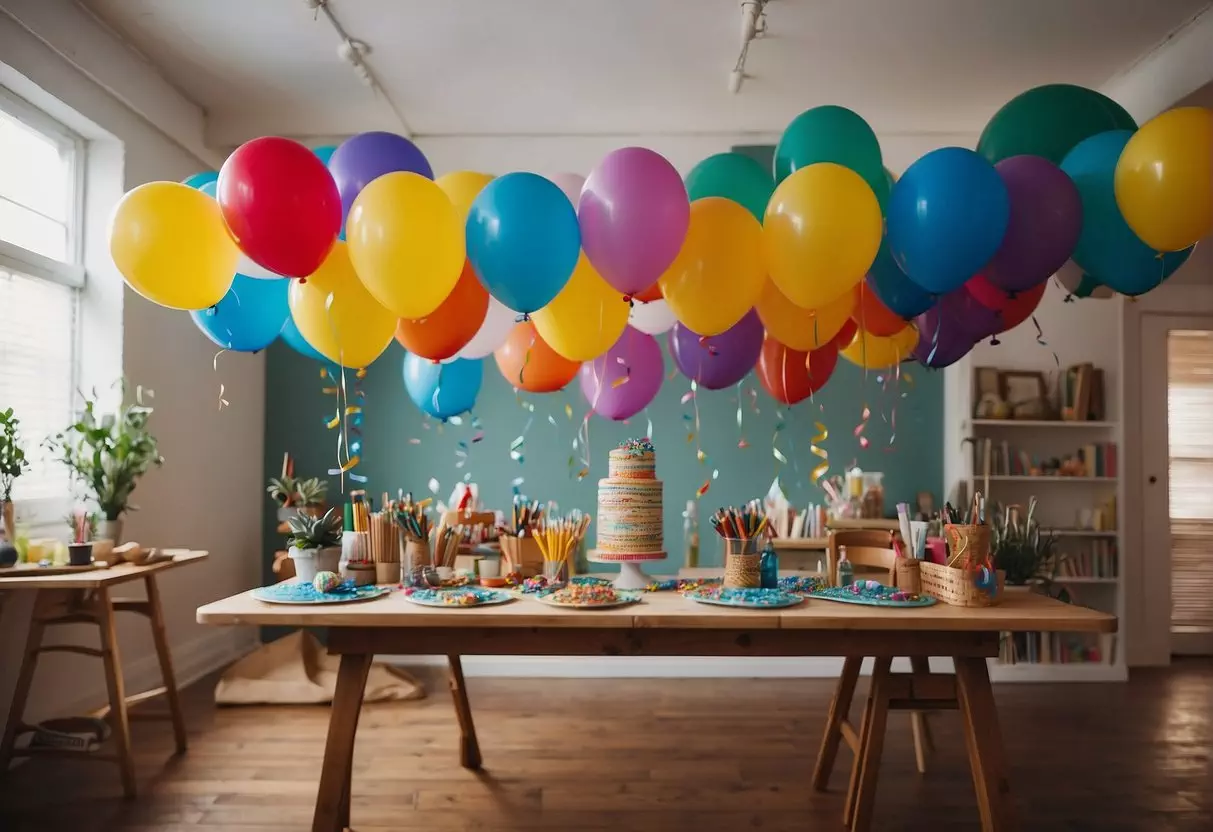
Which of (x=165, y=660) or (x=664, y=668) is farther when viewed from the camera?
(x=664, y=668)

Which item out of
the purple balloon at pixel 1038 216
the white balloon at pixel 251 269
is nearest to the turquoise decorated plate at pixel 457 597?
the white balloon at pixel 251 269

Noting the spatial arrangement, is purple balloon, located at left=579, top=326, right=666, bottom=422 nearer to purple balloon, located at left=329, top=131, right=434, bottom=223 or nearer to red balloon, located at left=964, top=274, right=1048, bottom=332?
purple balloon, located at left=329, top=131, right=434, bottom=223

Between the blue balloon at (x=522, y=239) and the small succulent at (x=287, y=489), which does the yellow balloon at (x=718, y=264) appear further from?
the small succulent at (x=287, y=489)

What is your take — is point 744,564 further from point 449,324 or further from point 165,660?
point 165,660

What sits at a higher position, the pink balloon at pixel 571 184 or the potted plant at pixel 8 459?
the pink balloon at pixel 571 184

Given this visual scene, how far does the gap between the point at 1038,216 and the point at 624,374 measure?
58.4 inches

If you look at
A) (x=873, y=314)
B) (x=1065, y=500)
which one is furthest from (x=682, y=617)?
(x=1065, y=500)

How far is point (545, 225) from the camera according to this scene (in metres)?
2.58

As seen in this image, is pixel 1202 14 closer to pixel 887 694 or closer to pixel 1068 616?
pixel 1068 616

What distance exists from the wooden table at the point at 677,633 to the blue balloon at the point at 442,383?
1.10 metres

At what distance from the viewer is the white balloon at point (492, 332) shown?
3273 millimetres

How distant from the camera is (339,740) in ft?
7.97

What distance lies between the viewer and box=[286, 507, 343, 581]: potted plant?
2750 mm

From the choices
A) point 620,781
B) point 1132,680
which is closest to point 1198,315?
point 1132,680
